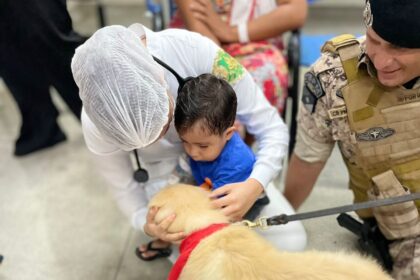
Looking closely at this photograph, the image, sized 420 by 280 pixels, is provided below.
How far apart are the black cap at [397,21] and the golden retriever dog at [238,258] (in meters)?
0.48

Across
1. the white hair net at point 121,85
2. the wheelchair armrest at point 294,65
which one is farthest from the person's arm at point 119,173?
the wheelchair armrest at point 294,65

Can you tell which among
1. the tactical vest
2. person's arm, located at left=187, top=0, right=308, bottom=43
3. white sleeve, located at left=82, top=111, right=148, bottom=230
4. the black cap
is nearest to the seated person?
person's arm, located at left=187, top=0, right=308, bottom=43

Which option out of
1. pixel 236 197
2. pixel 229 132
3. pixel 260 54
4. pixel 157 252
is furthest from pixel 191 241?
pixel 260 54

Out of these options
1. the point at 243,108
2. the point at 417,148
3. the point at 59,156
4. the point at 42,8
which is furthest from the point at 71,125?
the point at 417,148

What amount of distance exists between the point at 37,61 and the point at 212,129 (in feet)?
3.78

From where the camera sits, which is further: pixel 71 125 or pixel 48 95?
pixel 71 125

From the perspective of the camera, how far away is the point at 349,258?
38.2 inches

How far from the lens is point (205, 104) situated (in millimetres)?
1066

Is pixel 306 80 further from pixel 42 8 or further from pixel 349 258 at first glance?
pixel 42 8

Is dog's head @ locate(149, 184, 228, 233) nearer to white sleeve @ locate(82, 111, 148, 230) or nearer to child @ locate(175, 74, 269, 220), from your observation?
child @ locate(175, 74, 269, 220)

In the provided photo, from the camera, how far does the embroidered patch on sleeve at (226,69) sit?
1231 millimetres

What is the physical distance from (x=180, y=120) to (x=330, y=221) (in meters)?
0.76

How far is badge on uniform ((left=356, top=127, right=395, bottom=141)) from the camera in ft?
3.68

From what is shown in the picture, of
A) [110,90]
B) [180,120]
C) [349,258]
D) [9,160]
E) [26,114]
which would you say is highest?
[110,90]
